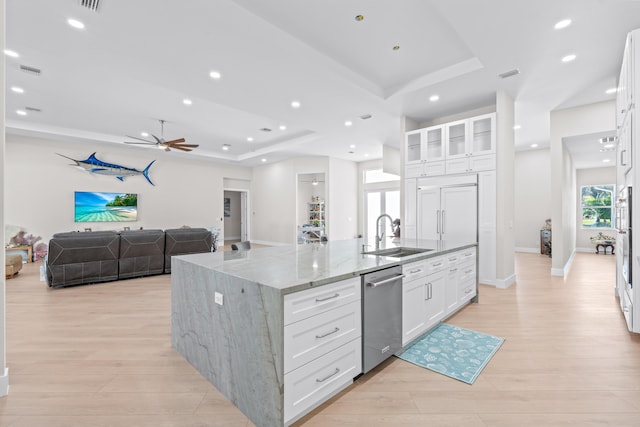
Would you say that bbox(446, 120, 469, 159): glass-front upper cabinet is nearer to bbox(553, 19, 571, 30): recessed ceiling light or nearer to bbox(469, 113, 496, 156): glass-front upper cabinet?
bbox(469, 113, 496, 156): glass-front upper cabinet

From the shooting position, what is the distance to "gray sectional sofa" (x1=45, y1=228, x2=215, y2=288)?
443 cm

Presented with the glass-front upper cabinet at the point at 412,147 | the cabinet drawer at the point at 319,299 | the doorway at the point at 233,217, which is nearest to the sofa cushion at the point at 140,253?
the cabinet drawer at the point at 319,299

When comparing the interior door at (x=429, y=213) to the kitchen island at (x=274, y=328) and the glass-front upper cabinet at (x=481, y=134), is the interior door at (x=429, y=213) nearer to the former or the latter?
the glass-front upper cabinet at (x=481, y=134)

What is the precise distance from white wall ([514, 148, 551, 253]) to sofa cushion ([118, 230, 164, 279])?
31.9ft

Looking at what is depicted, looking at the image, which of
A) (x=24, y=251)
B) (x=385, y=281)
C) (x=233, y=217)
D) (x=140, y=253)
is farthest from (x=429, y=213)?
(x=233, y=217)

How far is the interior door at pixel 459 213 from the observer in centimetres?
466

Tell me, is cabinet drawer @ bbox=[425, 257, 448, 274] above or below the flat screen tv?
below

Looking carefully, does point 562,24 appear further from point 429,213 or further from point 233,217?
point 233,217

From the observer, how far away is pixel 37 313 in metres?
3.35

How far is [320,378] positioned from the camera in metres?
1.62

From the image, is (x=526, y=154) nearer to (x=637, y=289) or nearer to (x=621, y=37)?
(x=621, y=37)

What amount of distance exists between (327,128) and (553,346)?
5.52 metres

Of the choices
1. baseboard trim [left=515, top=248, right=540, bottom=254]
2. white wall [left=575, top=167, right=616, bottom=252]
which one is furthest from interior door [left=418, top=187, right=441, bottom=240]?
white wall [left=575, top=167, right=616, bottom=252]

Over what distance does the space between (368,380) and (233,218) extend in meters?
11.9
